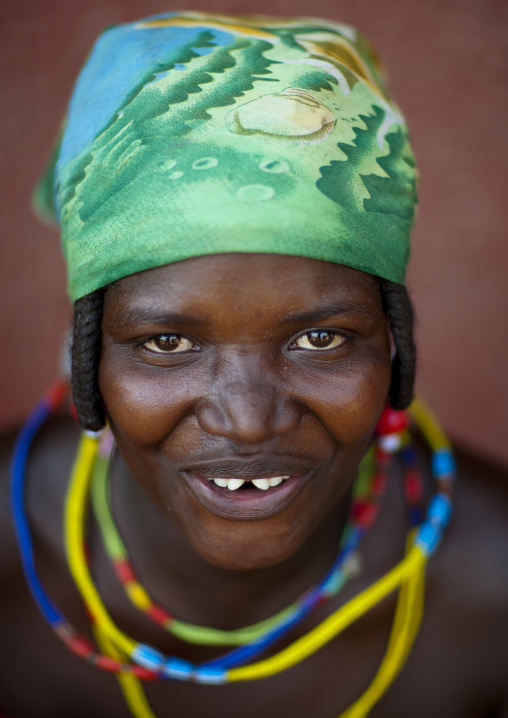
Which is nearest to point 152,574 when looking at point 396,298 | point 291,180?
point 396,298

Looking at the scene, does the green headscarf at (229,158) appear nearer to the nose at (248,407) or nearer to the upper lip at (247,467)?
the nose at (248,407)

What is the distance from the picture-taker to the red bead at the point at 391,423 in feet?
6.19

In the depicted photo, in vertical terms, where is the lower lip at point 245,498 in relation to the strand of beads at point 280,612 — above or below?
above

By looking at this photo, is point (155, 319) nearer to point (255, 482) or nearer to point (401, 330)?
point (255, 482)

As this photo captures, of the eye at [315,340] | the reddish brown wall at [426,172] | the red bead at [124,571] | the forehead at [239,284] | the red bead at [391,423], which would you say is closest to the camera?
the forehead at [239,284]

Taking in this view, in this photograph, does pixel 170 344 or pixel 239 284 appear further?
pixel 170 344

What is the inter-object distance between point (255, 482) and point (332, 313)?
15.1 inches

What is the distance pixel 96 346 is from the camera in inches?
61.3

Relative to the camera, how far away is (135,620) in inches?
80.6

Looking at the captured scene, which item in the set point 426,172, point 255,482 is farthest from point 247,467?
point 426,172

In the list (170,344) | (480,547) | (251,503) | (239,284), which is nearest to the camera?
(239,284)

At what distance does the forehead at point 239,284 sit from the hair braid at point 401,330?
177 mm

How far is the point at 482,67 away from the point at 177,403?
1.96 meters

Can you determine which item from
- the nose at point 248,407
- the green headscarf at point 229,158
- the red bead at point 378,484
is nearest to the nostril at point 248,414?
the nose at point 248,407
